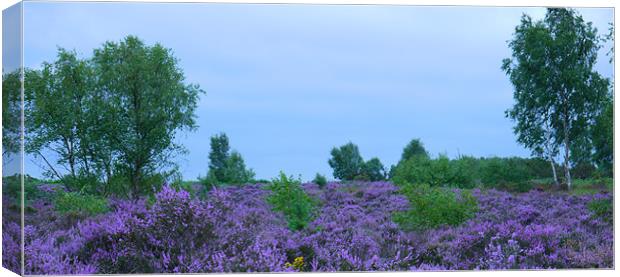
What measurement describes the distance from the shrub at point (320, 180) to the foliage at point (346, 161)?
0.57ft

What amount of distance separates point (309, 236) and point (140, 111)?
9.28 feet

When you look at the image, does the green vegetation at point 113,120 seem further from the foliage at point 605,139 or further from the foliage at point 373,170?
the foliage at point 605,139

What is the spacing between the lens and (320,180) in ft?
32.4

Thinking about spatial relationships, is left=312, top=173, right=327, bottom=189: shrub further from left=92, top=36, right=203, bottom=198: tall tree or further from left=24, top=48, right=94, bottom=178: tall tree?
left=24, top=48, right=94, bottom=178: tall tree

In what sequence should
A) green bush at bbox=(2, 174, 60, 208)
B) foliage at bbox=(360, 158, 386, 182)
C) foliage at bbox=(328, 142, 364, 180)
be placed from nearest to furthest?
green bush at bbox=(2, 174, 60, 208), foliage at bbox=(328, 142, 364, 180), foliage at bbox=(360, 158, 386, 182)

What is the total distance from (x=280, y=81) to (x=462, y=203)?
3189 mm

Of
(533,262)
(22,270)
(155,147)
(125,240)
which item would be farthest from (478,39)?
(22,270)

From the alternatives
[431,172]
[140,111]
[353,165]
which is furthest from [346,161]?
[140,111]

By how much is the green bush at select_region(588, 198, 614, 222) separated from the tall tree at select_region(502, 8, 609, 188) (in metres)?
0.48

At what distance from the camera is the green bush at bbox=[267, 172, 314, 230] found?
32.4ft

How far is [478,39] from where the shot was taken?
385 inches

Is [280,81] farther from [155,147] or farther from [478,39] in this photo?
[478,39]

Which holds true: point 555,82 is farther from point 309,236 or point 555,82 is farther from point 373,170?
point 309,236

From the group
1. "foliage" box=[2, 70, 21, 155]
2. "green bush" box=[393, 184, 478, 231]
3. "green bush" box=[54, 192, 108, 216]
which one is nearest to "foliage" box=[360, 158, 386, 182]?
"green bush" box=[393, 184, 478, 231]
